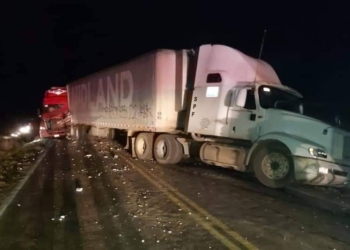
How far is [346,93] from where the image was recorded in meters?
30.8

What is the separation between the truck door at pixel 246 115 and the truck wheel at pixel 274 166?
62 cm

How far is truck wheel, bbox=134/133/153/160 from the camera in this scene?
16250 mm

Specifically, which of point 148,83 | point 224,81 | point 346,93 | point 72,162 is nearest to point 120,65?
Answer: point 148,83

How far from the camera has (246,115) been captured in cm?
1195

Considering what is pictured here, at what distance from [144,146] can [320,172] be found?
7.57 meters

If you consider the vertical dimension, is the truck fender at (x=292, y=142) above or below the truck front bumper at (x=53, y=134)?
above

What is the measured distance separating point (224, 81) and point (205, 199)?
181 inches

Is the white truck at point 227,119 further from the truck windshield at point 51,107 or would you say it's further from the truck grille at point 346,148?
the truck windshield at point 51,107

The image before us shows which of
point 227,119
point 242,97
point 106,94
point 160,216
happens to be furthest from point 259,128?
point 106,94

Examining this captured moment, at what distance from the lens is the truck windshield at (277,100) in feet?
38.4

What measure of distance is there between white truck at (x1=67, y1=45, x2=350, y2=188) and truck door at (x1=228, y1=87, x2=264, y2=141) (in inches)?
1.0

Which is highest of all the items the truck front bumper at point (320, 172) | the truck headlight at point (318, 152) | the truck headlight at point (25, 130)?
the truck headlight at point (318, 152)

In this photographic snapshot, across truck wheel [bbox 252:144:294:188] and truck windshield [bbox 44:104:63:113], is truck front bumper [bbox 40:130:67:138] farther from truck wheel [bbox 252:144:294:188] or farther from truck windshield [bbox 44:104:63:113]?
truck wheel [bbox 252:144:294:188]

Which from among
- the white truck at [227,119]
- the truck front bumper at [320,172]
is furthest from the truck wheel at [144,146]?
the truck front bumper at [320,172]
